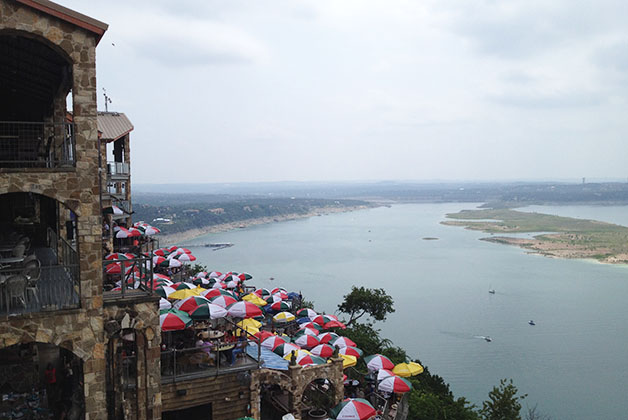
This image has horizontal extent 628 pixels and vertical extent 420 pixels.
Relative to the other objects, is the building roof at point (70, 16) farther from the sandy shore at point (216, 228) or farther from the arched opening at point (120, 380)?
the sandy shore at point (216, 228)

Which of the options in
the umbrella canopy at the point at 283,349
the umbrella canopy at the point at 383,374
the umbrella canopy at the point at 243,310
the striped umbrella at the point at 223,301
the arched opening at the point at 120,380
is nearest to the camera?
the arched opening at the point at 120,380

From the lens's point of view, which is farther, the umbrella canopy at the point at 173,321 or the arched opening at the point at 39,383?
the umbrella canopy at the point at 173,321

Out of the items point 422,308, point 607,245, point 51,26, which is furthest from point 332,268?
point 51,26

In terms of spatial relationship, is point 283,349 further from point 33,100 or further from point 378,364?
point 33,100

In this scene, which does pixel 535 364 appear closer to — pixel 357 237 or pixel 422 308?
pixel 422 308

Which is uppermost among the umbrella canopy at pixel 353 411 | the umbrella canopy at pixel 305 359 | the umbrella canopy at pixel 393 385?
the umbrella canopy at pixel 305 359

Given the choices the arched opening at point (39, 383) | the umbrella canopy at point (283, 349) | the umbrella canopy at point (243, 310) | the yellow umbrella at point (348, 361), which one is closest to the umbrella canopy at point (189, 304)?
the umbrella canopy at point (243, 310)
